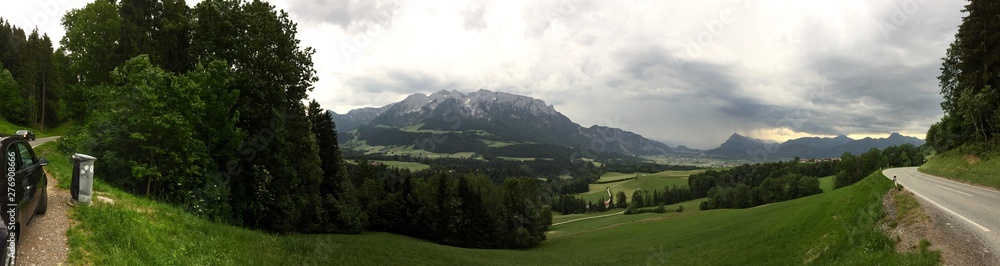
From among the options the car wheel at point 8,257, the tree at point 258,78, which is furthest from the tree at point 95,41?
the car wheel at point 8,257

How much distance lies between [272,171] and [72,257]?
26851mm

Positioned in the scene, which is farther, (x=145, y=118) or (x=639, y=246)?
(x=639, y=246)

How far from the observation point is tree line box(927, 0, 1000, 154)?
3759 centimetres

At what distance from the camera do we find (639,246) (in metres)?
49.1

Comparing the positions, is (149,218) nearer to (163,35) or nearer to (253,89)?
(253,89)

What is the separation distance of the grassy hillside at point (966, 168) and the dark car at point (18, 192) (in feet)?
147

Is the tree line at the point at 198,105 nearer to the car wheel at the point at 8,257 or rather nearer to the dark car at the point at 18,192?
the dark car at the point at 18,192

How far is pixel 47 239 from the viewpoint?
32.3ft

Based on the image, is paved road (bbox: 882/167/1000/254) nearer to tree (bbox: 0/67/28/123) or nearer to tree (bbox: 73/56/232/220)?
tree (bbox: 73/56/232/220)

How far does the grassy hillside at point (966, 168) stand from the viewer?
29553 mm

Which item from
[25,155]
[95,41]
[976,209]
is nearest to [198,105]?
[25,155]

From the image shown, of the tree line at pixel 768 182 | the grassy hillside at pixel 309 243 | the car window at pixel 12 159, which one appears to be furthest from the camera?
the tree line at pixel 768 182

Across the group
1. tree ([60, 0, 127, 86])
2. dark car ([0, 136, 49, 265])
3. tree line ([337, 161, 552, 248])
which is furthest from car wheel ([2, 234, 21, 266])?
tree line ([337, 161, 552, 248])

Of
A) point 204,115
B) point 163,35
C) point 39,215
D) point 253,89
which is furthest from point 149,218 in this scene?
point 163,35
